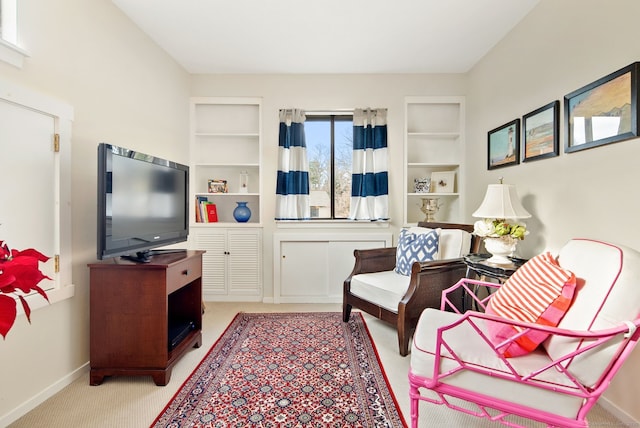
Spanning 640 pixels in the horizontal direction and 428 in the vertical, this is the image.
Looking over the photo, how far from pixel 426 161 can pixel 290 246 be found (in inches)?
74.1

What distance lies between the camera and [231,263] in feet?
11.7

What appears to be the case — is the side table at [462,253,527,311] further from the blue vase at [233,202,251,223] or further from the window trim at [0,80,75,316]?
the window trim at [0,80,75,316]

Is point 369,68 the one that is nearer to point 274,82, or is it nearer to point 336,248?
point 274,82

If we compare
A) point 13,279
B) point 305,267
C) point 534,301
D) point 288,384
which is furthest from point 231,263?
point 534,301

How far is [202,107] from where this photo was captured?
3.66 m

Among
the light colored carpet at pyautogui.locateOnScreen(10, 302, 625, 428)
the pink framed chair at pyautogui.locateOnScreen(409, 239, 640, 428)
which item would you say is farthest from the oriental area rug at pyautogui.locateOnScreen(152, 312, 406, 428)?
the pink framed chair at pyautogui.locateOnScreen(409, 239, 640, 428)

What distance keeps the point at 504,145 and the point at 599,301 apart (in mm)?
1917

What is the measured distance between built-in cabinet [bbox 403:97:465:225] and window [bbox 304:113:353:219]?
0.68 metres

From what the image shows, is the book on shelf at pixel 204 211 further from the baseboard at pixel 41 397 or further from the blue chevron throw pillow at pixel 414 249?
the blue chevron throw pillow at pixel 414 249

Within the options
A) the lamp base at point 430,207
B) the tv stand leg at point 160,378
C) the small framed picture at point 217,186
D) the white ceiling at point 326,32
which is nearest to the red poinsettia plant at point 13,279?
the tv stand leg at point 160,378

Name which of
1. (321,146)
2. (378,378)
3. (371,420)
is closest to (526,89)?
(321,146)

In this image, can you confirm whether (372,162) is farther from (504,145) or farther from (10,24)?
(10,24)

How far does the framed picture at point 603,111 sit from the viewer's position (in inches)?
61.6

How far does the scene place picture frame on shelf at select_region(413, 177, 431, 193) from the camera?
364cm
